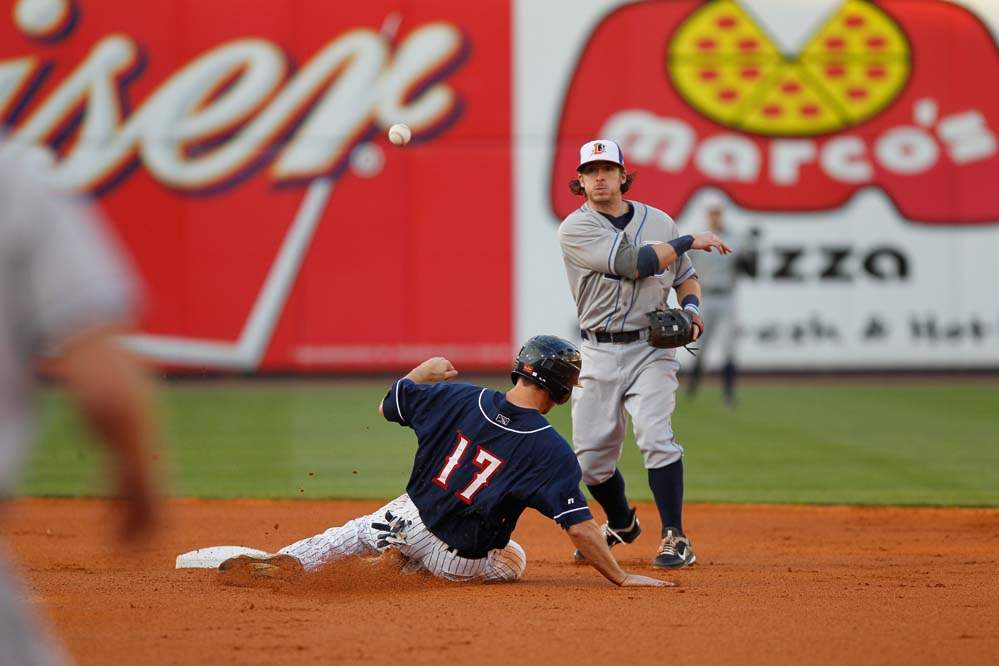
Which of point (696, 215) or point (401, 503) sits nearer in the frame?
point (401, 503)

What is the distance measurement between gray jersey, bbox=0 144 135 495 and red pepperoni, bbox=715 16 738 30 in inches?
674

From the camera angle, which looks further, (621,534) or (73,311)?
(621,534)

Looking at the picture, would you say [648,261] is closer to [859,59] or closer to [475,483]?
[475,483]

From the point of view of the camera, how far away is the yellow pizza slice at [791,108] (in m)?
18.3

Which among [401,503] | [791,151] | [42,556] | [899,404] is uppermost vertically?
[791,151]

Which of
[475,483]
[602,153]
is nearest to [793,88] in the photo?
[602,153]

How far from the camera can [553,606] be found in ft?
17.4

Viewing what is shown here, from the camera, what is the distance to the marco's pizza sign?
59.8ft

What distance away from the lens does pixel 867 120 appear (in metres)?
18.3

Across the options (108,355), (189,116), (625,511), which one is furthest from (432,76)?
(108,355)

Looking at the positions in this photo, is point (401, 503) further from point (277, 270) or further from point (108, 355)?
point (277, 270)

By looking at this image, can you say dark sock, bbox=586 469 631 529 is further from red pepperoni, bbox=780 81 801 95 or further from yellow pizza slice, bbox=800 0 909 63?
yellow pizza slice, bbox=800 0 909 63

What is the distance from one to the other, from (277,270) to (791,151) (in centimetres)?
702

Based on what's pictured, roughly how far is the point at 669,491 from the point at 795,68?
1307 centimetres
